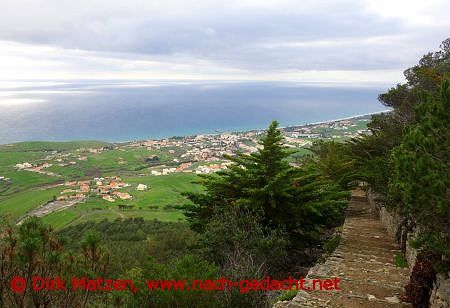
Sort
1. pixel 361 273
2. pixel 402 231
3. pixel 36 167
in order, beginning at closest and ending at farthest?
pixel 361 273
pixel 402 231
pixel 36 167

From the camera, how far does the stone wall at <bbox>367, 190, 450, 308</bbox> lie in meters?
5.49

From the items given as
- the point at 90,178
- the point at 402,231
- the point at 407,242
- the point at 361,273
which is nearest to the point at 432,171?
the point at 361,273

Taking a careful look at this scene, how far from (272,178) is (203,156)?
3914 inches

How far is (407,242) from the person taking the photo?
9117 millimetres

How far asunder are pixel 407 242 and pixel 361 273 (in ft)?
6.11

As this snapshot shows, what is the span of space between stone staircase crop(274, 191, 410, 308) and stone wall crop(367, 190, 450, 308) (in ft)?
0.92

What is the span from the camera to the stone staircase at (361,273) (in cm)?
650

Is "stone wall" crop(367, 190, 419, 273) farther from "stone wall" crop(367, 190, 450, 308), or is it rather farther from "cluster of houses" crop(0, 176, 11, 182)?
"cluster of houses" crop(0, 176, 11, 182)

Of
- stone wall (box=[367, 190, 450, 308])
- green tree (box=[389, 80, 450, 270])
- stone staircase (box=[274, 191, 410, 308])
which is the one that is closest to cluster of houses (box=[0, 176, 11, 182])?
stone wall (box=[367, 190, 450, 308])

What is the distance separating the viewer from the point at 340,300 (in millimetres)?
6539

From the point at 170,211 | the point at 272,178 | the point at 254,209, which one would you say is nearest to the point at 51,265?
the point at 254,209

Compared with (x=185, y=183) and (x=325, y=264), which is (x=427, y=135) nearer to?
(x=325, y=264)

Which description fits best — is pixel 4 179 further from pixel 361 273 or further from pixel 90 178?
pixel 361 273

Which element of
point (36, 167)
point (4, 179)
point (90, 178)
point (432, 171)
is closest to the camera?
point (432, 171)
